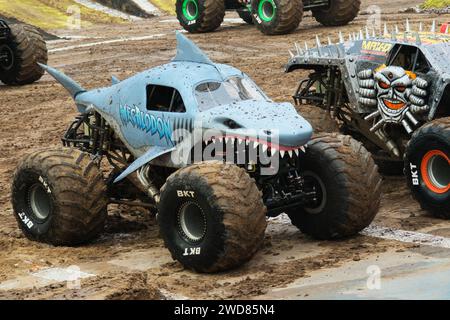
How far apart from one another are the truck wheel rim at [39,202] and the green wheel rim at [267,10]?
584 inches

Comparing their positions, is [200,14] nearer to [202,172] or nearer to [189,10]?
[189,10]

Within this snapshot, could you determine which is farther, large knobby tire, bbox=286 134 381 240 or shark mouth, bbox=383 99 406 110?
shark mouth, bbox=383 99 406 110

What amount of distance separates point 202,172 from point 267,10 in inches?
656

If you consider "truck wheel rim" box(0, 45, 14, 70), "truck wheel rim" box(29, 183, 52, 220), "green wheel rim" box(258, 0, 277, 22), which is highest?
"green wheel rim" box(258, 0, 277, 22)

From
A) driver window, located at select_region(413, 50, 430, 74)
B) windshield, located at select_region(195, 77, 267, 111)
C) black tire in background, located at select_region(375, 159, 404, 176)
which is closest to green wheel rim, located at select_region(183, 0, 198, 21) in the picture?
black tire in background, located at select_region(375, 159, 404, 176)

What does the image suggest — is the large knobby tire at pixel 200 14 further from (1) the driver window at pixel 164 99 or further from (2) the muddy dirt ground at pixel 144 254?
(1) the driver window at pixel 164 99

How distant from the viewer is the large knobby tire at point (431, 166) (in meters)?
12.5

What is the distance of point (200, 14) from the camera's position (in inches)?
1112

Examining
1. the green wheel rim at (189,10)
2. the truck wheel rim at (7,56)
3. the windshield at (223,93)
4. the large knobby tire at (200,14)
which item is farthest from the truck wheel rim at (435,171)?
the green wheel rim at (189,10)

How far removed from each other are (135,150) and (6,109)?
9.91 meters

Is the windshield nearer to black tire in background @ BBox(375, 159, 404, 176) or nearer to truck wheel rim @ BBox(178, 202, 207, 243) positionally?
truck wheel rim @ BBox(178, 202, 207, 243)

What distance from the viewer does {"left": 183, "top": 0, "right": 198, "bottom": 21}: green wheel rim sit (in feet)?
93.9

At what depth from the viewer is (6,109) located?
2169 centimetres

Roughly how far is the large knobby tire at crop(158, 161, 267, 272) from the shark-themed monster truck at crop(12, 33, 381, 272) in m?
0.01
